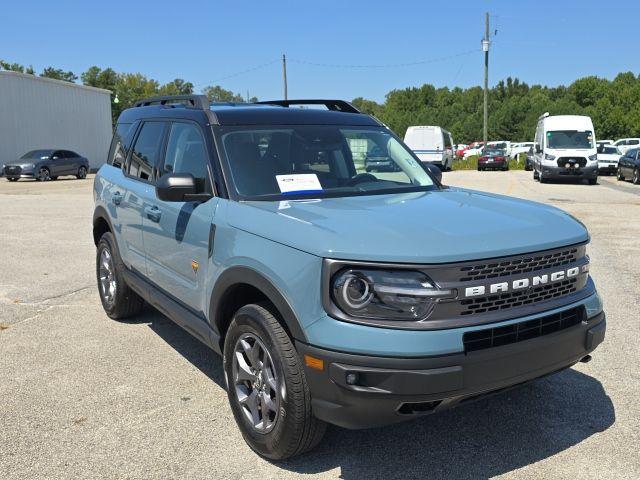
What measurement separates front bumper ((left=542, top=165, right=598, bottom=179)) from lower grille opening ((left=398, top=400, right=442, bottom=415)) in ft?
77.1

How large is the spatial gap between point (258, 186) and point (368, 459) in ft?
5.60

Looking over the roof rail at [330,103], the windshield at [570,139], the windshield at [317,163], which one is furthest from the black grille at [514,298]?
the windshield at [570,139]

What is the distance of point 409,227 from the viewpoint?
2.90 m

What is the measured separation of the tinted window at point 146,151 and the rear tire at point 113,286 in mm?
847

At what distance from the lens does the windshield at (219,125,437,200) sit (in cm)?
375

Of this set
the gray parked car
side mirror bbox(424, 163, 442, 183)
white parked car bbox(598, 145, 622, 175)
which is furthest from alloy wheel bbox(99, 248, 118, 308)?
white parked car bbox(598, 145, 622, 175)

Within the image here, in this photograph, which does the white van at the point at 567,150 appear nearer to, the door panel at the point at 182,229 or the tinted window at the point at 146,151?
the tinted window at the point at 146,151

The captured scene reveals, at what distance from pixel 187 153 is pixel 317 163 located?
92 centimetres

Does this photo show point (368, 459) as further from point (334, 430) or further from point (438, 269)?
point (438, 269)

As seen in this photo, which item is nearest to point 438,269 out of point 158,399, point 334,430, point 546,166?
point 334,430

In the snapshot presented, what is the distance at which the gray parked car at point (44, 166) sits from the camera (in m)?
28.4

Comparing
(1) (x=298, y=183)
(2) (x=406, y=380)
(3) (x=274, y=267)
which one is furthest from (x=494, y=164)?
(2) (x=406, y=380)

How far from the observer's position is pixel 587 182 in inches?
1011

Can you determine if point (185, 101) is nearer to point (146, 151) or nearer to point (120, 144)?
point (146, 151)
